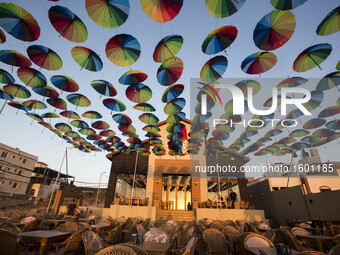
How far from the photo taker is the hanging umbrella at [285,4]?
189 inches

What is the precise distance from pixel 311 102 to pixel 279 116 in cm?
205

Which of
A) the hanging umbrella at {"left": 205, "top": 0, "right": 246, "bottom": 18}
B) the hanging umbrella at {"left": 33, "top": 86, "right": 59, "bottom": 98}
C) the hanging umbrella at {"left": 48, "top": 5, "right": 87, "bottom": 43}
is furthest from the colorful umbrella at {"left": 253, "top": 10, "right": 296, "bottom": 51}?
the hanging umbrella at {"left": 33, "top": 86, "right": 59, "bottom": 98}

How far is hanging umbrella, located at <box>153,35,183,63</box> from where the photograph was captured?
20.0 ft

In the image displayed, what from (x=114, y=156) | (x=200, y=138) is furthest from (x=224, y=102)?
(x=114, y=156)

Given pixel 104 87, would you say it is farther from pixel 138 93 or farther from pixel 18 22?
pixel 18 22

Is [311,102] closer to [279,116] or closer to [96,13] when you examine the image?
[279,116]

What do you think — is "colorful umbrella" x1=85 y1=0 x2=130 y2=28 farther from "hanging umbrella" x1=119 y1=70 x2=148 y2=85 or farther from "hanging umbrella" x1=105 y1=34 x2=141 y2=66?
"hanging umbrella" x1=119 y1=70 x2=148 y2=85

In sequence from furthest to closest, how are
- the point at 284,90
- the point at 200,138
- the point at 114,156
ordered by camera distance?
the point at 114,156
the point at 200,138
the point at 284,90

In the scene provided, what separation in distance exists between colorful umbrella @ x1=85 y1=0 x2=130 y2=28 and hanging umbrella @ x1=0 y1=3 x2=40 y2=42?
2.34 meters

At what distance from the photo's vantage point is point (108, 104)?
10203 millimetres

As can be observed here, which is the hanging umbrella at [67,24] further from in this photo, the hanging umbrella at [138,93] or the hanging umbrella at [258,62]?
the hanging umbrella at [258,62]

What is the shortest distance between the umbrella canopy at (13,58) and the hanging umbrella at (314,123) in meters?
15.6

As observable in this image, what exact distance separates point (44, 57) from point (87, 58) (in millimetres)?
1768

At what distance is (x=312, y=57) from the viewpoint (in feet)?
21.1
